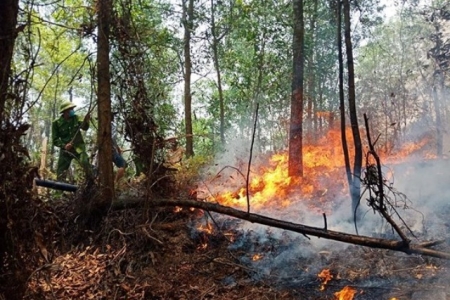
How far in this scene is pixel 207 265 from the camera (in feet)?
17.8

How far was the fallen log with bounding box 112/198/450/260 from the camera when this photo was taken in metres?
3.85

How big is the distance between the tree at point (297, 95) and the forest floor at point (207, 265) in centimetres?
351

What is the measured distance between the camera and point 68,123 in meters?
7.92

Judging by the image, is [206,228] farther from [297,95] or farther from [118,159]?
[297,95]

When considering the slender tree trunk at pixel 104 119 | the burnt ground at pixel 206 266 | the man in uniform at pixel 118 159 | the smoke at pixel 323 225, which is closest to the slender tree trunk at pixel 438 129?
the smoke at pixel 323 225

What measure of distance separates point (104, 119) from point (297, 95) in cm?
525

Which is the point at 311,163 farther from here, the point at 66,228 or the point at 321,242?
the point at 66,228

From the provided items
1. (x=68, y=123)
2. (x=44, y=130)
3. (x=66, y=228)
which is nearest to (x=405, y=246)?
(x=66, y=228)

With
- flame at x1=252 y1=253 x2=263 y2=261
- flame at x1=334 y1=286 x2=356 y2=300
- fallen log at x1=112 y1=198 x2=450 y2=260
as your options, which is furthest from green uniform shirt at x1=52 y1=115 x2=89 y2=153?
flame at x1=334 y1=286 x2=356 y2=300

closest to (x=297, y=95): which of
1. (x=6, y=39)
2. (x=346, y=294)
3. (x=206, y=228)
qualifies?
(x=206, y=228)

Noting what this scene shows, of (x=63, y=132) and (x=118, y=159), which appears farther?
(x=63, y=132)

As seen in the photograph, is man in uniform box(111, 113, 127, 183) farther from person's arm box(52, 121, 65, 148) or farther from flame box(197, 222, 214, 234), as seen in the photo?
flame box(197, 222, 214, 234)

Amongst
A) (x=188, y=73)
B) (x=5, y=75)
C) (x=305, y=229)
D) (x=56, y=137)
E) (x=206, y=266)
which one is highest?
(x=188, y=73)

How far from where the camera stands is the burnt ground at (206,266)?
467 centimetres
